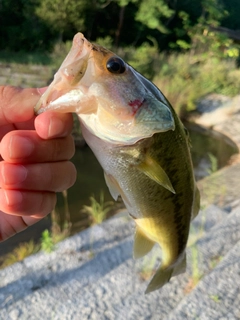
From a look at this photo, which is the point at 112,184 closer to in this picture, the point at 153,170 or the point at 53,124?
the point at 153,170

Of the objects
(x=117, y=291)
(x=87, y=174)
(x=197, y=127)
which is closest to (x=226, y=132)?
(x=197, y=127)

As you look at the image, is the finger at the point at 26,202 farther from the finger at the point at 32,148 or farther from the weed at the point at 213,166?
the weed at the point at 213,166

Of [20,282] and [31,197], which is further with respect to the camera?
[20,282]

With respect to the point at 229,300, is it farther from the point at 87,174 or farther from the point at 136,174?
the point at 87,174

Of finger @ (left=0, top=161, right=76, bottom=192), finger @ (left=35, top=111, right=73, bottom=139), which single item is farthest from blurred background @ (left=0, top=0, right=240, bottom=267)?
finger @ (left=35, top=111, right=73, bottom=139)

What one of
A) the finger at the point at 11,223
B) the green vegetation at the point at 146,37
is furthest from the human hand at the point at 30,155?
the green vegetation at the point at 146,37

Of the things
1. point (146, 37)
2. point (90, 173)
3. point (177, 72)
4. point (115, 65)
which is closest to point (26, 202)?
point (115, 65)
